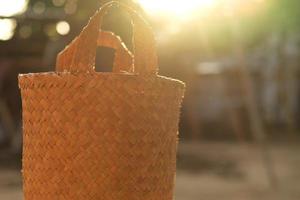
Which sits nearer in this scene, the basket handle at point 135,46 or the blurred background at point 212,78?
the basket handle at point 135,46

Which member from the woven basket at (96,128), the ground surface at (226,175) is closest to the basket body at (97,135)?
the woven basket at (96,128)

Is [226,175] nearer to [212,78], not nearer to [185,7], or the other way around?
[185,7]

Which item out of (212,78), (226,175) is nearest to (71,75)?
(226,175)

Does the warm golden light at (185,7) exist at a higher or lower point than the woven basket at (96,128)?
higher

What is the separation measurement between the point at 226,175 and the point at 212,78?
5.73 m

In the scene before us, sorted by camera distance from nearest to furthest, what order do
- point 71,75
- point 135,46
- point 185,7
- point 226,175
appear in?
1. point 71,75
2. point 135,46
3. point 226,175
4. point 185,7

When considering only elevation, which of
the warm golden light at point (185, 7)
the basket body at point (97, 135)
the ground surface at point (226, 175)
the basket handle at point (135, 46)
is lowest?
the ground surface at point (226, 175)

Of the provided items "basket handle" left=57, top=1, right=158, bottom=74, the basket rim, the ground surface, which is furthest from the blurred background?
the basket rim

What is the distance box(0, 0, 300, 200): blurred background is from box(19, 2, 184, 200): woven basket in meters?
0.30

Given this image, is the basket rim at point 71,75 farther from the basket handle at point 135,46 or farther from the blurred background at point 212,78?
the blurred background at point 212,78

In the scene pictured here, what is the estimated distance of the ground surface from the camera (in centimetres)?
445

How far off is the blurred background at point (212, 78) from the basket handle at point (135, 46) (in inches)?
A: 5.0

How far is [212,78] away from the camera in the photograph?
11250mm

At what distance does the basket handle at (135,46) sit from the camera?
1585mm
